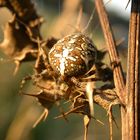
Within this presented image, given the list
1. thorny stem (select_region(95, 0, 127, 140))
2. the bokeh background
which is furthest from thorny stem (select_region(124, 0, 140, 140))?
the bokeh background

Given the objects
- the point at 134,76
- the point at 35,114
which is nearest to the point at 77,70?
the point at 134,76

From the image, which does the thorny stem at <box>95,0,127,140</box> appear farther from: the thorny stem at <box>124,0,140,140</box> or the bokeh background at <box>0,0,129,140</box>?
the bokeh background at <box>0,0,129,140</box>

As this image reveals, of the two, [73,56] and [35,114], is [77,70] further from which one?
[35,114]

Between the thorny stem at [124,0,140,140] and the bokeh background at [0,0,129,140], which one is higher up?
the bokeh background at [0,0,129,140]

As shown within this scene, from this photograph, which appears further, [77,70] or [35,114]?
[35,114]

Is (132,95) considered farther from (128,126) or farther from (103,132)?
(103,132)

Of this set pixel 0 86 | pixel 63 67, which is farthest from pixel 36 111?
pixel 63 67

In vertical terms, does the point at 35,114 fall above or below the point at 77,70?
above

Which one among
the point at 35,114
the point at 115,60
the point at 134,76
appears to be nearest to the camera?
the point at 134,76
